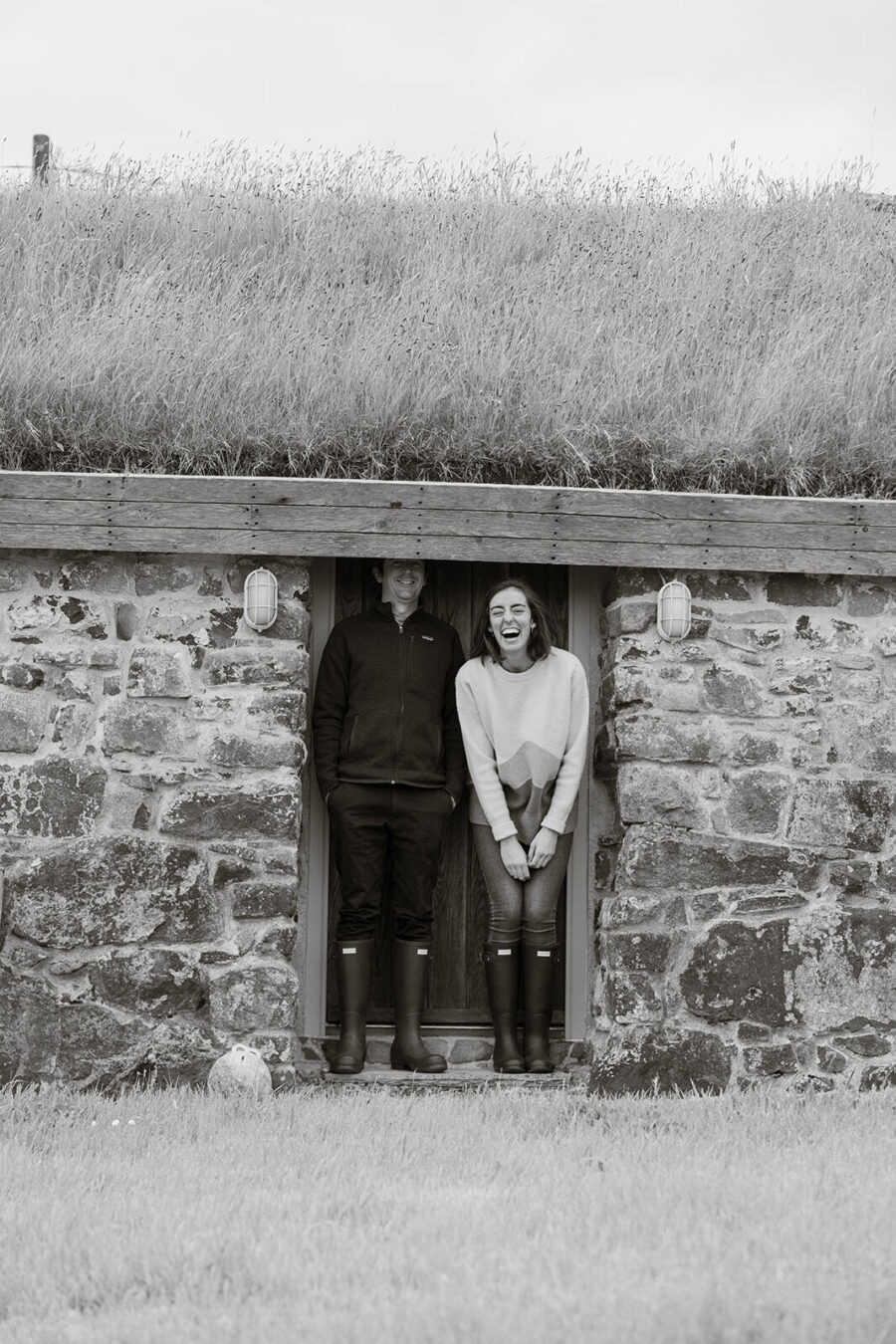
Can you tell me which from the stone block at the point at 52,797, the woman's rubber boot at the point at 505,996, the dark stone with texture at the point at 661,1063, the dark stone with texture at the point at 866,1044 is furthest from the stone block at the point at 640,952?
the stone block at the point at 52,797

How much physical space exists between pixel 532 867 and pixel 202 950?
1.39 m

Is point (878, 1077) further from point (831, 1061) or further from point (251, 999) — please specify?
point (251, 999)

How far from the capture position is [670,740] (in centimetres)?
596

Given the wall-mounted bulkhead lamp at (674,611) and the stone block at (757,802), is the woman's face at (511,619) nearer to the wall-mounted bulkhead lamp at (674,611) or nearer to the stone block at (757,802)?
the wall-mounted bulkhead lamp at (674,611)

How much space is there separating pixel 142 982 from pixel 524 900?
1.59 m

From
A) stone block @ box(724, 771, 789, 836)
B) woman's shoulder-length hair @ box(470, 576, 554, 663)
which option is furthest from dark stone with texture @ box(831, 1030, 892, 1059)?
woman's shoulder-length hair @ box(470, 576, 554, 663)

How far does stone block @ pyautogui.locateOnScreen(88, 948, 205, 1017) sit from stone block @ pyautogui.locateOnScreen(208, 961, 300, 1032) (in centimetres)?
14

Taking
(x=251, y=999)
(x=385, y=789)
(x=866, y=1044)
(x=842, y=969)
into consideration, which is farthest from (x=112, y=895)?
(x=866, y=1044)

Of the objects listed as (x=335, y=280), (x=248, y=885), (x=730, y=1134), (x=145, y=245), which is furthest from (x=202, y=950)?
(x=145, y=245)

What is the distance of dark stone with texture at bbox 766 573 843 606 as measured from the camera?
6117 mm

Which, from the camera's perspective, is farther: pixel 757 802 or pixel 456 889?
pixel 456 889

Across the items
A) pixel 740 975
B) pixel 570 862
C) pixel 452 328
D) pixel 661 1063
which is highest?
pixel 452 328

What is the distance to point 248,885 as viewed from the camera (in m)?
5.78

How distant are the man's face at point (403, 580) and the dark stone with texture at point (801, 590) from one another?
1.51 metres
